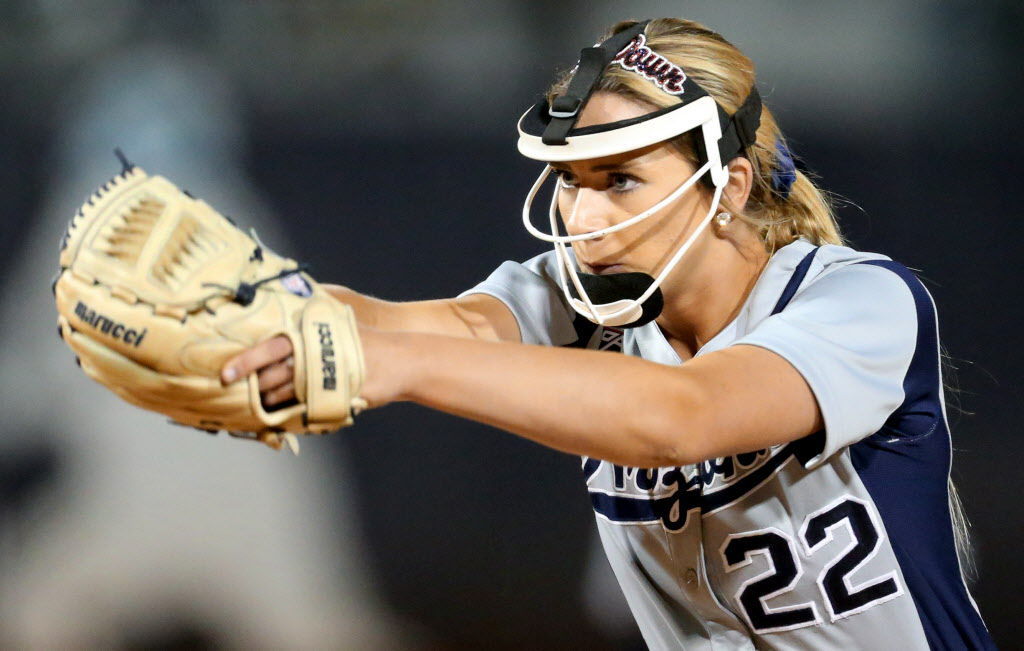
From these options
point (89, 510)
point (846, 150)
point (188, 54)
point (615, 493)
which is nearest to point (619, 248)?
point (615, 493)

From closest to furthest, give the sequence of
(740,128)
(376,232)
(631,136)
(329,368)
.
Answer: (329,368) < (631,136) < (740,128) < (376,232)

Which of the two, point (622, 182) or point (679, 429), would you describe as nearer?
point (679, 429)

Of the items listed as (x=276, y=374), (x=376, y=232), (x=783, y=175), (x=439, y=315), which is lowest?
(x=376, y=232)

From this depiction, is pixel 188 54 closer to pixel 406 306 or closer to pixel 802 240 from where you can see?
pixel 406 306

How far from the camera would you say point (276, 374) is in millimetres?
903

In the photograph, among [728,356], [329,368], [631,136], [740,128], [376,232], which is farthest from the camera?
[376,232]

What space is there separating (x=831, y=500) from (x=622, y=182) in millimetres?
480

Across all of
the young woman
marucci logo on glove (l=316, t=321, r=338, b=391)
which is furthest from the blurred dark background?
marucci logo on glove (l=316, t=321, r=338, b=391)

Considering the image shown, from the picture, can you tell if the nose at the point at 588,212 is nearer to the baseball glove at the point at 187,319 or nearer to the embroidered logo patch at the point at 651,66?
the embroidered logo patch at the point at 651,66

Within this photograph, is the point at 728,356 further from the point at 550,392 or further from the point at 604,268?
the point at 604,268

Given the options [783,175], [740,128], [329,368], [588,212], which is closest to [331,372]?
[329,368]

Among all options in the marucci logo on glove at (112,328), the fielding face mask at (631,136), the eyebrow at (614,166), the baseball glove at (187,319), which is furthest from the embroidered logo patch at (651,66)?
the marucci logo on glove at (112,328)

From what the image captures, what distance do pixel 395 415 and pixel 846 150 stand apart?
1231 millimetres

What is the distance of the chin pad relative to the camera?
136cm
